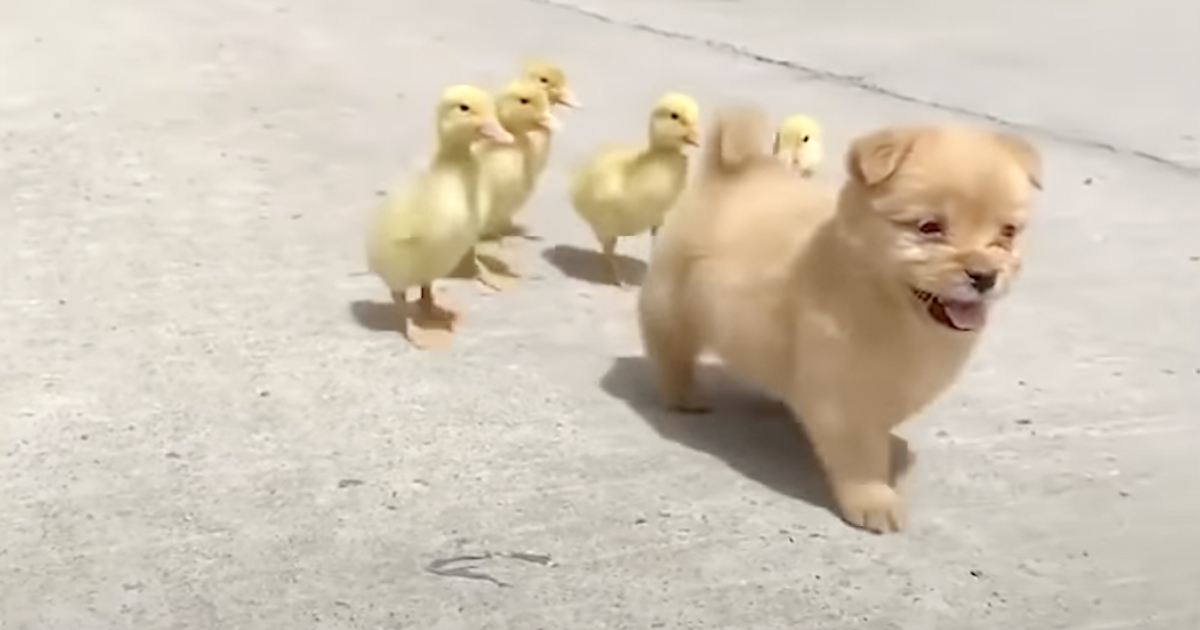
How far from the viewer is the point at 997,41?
2846 mm

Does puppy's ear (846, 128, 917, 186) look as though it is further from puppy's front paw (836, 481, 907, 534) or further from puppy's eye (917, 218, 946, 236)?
puppy's front paw (836, 481, 907, 534)

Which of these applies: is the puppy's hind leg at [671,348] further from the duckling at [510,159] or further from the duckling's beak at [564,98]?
the duckling's beak at [564,98]

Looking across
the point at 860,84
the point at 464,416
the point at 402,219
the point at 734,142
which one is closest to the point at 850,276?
the point at 734,142

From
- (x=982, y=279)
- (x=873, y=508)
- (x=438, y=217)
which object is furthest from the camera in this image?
(x=438, y=217)

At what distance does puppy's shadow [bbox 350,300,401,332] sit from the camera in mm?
1597

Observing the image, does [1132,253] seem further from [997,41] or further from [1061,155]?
[997,41]

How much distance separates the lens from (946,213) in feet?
3.80

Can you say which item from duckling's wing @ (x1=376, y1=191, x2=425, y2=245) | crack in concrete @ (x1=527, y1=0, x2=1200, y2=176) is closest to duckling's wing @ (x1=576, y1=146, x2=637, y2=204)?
duckling's wing @ (x1=376, y1=191, x2=425, y2=245)

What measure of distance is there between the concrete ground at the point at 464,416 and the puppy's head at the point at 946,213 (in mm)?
194

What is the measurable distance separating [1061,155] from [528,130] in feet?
2.76

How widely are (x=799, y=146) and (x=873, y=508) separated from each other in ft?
1.64

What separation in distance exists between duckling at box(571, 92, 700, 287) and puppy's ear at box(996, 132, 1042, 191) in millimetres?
477

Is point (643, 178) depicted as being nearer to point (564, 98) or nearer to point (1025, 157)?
point (564, 98)

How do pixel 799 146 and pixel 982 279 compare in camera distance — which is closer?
pixel 982 279
